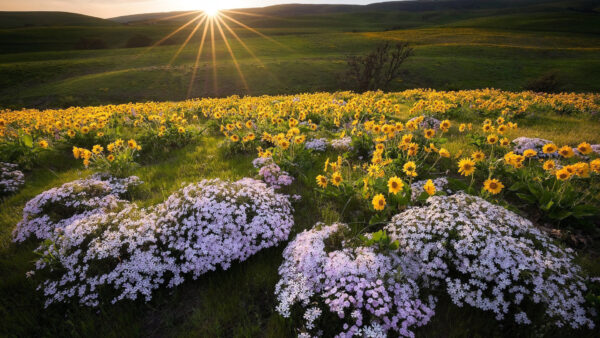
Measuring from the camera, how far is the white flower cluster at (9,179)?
6.86 metres

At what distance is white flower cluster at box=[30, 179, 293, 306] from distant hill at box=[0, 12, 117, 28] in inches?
6714

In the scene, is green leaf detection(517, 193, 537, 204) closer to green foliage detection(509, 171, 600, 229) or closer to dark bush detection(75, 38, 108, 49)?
green foliage detection(509, 171, 600, 229)

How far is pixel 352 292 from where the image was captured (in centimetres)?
316

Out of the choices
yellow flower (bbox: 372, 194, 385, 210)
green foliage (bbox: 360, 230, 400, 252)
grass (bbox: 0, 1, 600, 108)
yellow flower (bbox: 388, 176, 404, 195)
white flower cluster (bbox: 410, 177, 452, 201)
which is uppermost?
yellow flower (bbox: 388, 176, 404, 195)

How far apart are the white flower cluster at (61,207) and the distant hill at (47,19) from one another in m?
169

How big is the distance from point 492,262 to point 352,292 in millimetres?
1723

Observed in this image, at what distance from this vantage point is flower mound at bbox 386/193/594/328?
304 centimetres

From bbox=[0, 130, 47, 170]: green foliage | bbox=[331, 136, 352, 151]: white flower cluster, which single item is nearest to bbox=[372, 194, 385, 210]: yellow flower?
bbox=[331, 136, 352, 151]: white flower cluster

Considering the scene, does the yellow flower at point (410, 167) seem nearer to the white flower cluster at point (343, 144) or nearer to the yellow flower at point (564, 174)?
the yellow flower at point (564, 174)

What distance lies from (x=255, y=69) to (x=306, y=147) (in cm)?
3974

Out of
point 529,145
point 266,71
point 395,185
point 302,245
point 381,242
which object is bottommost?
point 266,71

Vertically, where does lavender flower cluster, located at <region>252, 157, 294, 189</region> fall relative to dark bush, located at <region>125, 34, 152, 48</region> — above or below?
below

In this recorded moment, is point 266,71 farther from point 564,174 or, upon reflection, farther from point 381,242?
point 381,242

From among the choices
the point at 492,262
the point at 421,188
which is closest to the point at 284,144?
the point at 421,188
